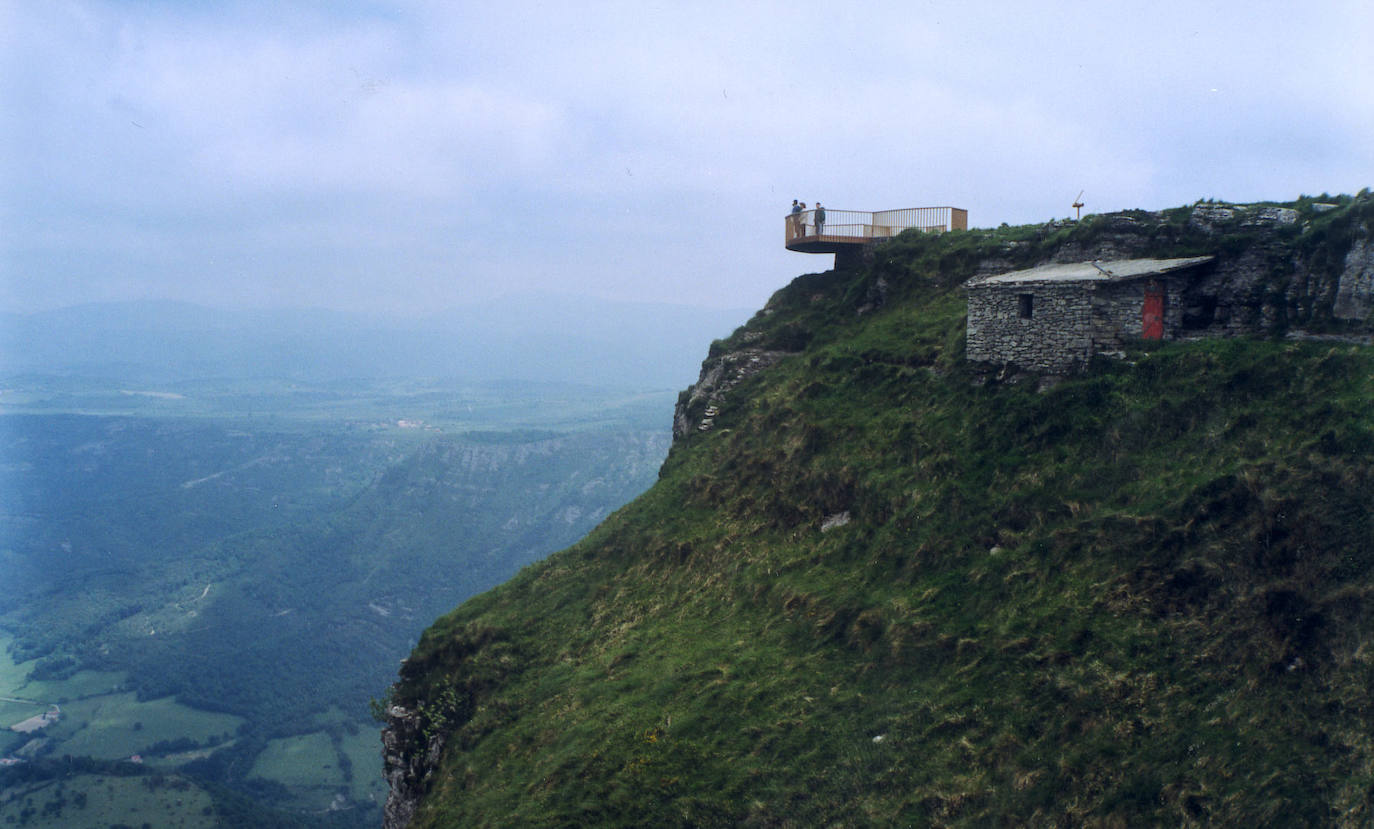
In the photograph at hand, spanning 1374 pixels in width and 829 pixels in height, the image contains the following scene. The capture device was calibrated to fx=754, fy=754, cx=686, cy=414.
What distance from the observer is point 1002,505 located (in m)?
17.2

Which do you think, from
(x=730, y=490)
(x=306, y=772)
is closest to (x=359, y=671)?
(x=306, y=772)

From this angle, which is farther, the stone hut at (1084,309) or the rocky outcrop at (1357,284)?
the stone hut at (1084,309)

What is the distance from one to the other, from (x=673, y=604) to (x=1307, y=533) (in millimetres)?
14534

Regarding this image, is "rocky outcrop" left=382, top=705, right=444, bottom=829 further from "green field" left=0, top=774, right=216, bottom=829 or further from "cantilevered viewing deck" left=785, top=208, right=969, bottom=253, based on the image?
"green field" left=0, top=774, right=216, bottom=829

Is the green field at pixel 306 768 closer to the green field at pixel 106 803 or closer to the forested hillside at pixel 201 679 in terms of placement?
the forested hillside at pixel 201 679

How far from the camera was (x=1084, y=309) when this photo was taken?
62.4ft

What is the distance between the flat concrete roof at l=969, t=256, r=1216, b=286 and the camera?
18.8 m

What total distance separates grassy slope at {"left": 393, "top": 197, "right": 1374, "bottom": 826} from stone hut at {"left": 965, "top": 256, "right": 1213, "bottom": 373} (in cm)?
90

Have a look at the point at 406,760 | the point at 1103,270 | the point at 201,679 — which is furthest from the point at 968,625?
the point at 201,679

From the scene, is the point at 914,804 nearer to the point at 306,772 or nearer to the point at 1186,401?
the point at 1186,401

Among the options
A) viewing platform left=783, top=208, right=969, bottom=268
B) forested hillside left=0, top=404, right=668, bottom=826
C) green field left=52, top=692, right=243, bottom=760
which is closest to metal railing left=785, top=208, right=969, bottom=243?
viewing platform left=783, top=208, right=969, bottom=268

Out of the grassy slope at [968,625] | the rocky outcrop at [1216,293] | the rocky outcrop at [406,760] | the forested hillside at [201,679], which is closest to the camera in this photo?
the grassy slope at [968,625]

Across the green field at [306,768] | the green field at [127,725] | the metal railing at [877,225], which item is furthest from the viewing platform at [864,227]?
the green field at [127,725]

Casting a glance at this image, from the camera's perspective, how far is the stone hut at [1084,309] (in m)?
18.9
